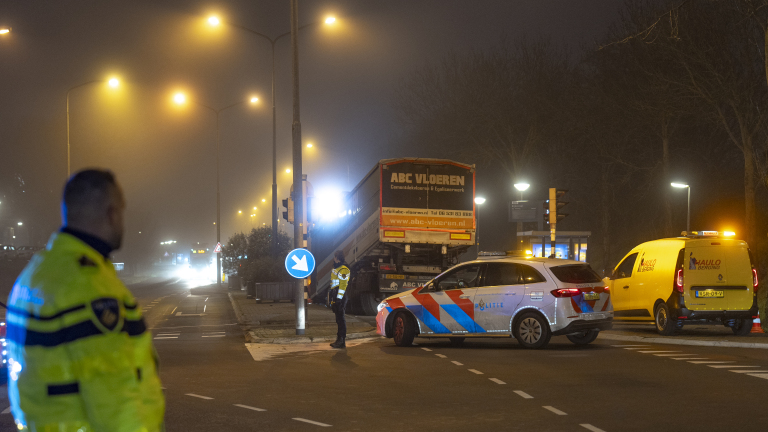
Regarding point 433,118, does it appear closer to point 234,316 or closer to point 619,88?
point 619,88

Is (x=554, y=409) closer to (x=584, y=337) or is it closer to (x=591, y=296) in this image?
(x=591, y=296)

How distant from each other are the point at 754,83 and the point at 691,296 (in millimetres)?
17912

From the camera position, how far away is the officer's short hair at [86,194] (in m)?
2.71

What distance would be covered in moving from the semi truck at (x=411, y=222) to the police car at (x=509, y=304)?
759cm

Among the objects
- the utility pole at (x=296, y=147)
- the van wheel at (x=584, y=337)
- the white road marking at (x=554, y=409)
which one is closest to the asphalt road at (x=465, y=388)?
the white road marking at (x=554, y=409)

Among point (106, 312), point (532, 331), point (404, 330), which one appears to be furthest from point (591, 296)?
point (106, 312)

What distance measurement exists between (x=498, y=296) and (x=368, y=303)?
36.3 feet

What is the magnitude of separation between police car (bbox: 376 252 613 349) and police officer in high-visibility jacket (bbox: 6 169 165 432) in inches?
455

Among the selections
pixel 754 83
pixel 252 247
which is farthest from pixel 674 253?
pixel 252 247

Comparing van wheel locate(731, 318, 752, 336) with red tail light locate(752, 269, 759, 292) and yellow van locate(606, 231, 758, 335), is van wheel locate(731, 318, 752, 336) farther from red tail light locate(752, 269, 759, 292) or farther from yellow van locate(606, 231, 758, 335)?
red tail light locate(752, 269, 759, 292)

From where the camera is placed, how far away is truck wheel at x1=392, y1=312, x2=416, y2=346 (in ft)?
48.7

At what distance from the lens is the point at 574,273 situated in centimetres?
1387

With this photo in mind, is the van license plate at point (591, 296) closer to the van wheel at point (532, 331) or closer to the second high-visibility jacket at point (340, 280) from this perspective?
the van wheel at point (532, 331)

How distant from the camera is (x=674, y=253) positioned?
15836 millimetres
